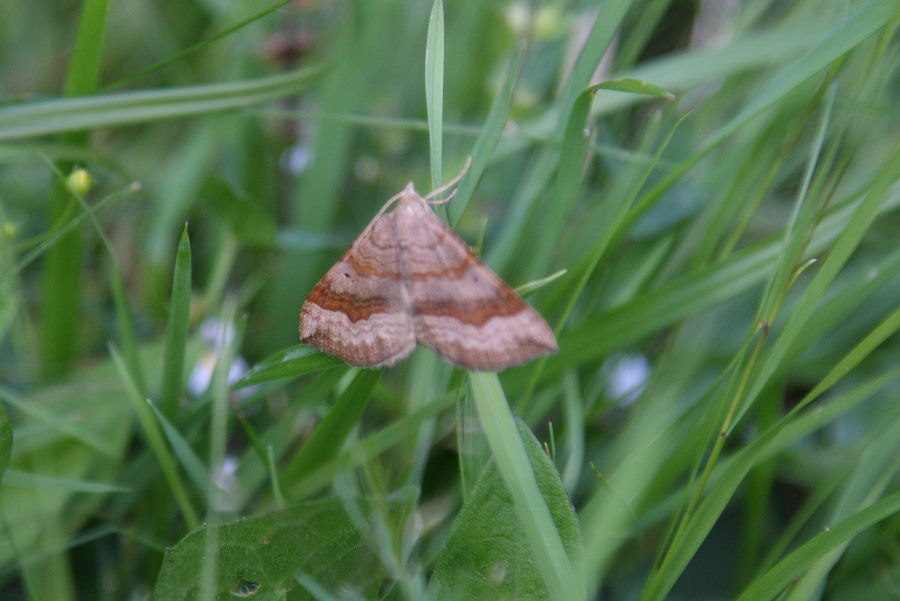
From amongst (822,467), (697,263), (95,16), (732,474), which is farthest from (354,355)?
(822,467)

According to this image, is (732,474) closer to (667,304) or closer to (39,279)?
(667,304)

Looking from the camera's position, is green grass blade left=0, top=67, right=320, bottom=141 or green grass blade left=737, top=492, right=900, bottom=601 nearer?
green grass blade left=737, top=492, right=900, bottom=601

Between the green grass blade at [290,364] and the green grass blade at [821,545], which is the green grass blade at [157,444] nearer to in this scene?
the green grass blade at [290,364]

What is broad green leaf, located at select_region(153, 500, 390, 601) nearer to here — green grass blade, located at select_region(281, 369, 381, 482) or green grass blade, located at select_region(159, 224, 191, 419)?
green grass blade, located at select_region(281, 369, 381, 482)

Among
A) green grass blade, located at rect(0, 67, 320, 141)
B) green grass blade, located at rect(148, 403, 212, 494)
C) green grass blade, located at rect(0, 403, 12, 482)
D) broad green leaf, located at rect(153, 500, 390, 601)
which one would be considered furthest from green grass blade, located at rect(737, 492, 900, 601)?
green grass blade, located at rect(0, 67, 320, 141)

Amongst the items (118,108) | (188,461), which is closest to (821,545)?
(188,461)

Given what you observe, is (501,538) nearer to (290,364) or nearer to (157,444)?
(290,364)
